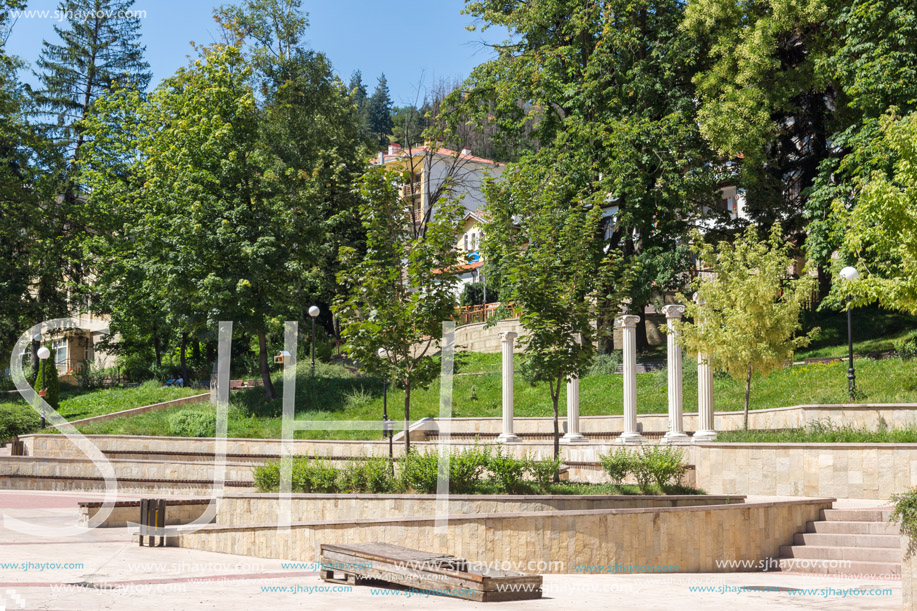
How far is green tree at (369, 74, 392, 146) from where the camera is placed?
120 meters

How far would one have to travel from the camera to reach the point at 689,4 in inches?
1194

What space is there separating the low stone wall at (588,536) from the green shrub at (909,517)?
3.46 metres

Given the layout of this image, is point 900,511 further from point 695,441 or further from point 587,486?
point 695,441

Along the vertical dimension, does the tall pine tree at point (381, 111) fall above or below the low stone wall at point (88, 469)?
above

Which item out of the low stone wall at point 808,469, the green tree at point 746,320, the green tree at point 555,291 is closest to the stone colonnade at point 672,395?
the green tree at point 746,320

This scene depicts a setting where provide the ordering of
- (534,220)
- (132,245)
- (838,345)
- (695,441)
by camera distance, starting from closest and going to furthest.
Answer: (695,441)
(534,220)
(838,345)
(132,245)

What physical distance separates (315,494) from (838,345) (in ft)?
70.3

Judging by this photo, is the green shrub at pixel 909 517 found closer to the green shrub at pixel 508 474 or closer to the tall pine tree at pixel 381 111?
the green shrub at pixel 508 474

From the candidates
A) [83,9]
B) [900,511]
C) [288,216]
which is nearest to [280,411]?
[288,216]

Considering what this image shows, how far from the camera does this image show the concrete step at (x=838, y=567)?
11.5 m

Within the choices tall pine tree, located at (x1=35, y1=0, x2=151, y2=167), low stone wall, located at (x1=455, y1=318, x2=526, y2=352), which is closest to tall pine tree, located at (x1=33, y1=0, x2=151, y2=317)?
tall pine tree, located at (x1=35, y1=0, x2=151, y2=167)

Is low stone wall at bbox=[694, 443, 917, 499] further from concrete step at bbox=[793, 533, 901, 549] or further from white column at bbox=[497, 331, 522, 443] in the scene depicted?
white column at bbox=[497, 331, 522, 443]

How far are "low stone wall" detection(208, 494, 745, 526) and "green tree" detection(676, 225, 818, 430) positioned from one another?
516 cm

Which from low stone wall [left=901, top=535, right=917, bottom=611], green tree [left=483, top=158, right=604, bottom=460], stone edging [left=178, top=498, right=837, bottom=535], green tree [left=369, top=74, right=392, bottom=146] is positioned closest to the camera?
low stone wall [left=901, top=535, right=917, bottom=611]
